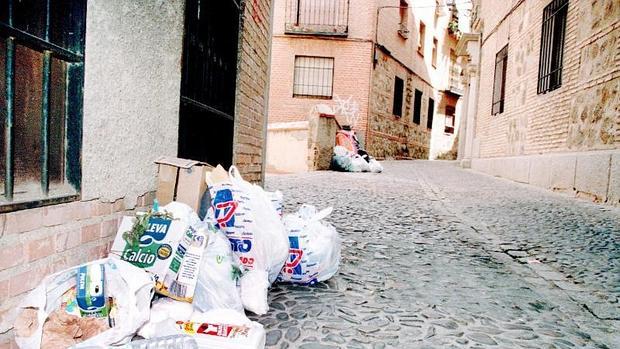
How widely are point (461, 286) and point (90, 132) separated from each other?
2137mm

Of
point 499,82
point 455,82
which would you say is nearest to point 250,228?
point 499,82

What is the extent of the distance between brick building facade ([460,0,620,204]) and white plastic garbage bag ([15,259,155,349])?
242 inches

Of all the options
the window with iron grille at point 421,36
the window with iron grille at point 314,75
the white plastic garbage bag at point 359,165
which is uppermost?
the window with iron grille at point 421,36

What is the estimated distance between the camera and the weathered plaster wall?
6.35 feet

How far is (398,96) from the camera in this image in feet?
62.7

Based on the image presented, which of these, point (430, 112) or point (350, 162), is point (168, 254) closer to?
point (350, 162)

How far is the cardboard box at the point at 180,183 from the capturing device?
234 cm

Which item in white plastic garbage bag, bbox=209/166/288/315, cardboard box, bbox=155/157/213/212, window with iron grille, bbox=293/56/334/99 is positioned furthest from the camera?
window with iron grille, bbox=293/56/334/99

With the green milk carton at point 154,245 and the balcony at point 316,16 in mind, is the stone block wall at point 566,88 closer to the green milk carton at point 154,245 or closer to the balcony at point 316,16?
the balcony at point 316,16

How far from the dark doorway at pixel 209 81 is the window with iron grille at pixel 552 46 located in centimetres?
640

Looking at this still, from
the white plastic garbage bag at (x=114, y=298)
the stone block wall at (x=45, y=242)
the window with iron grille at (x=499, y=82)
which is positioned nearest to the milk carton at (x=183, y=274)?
the white plastic garbage bag at (x=114, y=298)

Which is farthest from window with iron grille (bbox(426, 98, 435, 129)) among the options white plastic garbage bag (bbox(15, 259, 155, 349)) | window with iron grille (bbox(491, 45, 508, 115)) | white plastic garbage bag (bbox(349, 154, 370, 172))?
white plastic garbage bag (bbox(15, 259, 155, 349))

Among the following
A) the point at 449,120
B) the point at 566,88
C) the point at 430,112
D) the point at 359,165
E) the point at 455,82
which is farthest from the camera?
the point at 455,82

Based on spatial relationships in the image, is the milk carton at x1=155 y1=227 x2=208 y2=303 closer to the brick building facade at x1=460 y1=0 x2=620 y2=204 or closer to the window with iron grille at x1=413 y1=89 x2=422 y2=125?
the brick building facade at x1=460 y1=0 x2=620 y2=204
